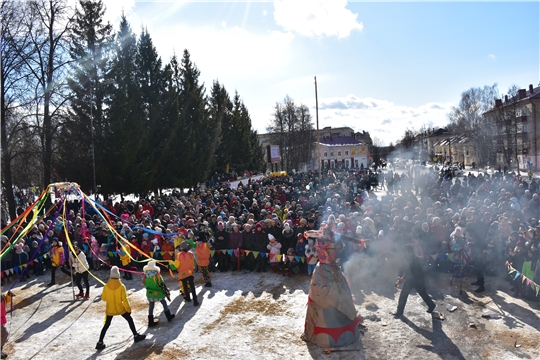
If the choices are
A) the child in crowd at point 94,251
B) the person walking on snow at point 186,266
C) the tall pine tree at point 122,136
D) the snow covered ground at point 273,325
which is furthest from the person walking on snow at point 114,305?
the tall pine tree at point 122,136

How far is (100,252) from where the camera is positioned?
1312 cm

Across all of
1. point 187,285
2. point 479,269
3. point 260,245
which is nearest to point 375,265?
point 479,269

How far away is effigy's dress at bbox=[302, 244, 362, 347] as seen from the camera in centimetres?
696

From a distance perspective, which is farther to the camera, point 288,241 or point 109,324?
point 288,241

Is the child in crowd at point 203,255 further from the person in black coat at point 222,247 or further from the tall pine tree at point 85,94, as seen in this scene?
the tall pine tree at point 85,94

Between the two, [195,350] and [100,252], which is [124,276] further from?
[195,350]

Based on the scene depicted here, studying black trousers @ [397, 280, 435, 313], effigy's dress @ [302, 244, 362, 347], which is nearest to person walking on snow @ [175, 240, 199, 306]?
effigy's dress @ [302, 244, 362, 347]

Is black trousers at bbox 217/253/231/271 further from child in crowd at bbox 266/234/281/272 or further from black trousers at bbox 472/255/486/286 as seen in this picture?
black trousers at bbox 472/255/486/286

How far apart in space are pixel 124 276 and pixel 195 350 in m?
6.04

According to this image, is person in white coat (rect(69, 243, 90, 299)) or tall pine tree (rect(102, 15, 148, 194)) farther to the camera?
tall pine tree (rect(102, 15, 148, 194))

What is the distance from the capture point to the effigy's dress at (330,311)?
6.96 metres

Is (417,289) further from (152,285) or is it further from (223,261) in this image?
(223,261)

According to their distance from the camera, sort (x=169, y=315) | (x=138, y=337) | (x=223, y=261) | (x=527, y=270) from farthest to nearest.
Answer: (x=223, y=261) → (x=527, y=270) → (x=169, y=315) → (x=138, y=337)

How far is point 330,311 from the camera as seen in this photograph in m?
6.98
